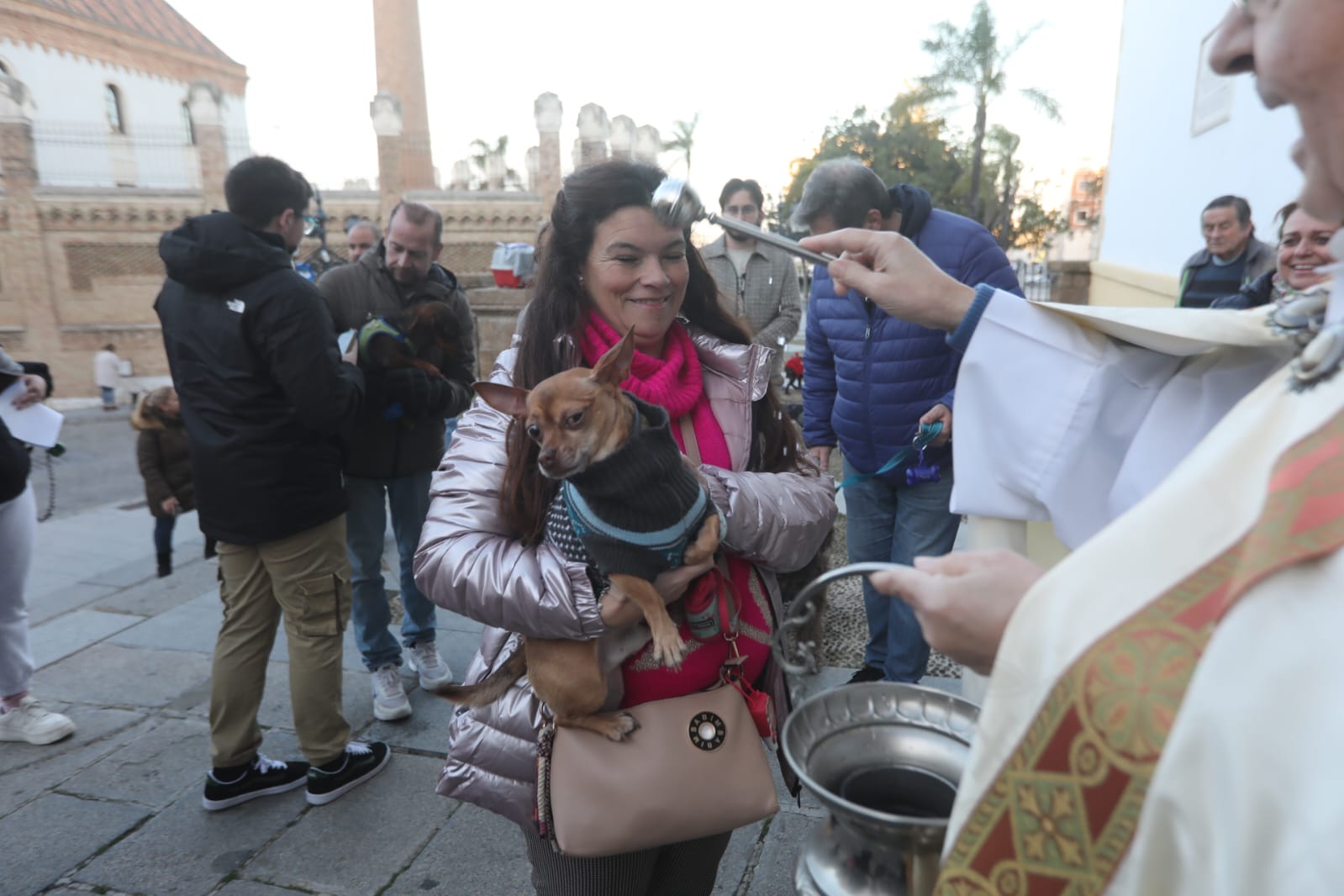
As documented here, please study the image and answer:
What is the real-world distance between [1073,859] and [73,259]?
3043 centimetres

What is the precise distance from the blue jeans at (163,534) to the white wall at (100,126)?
928 inches

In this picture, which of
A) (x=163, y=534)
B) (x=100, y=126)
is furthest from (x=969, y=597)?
(x=100, y=126)

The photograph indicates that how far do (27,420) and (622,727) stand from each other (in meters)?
3.56

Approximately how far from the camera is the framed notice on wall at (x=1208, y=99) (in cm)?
790

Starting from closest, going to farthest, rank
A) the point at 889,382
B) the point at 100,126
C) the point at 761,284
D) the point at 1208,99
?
1. the point at 889,382
2. the point at 761,284
3. the point at 1208,99
4. the point at 100,126

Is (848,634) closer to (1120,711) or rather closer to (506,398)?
(506,398)

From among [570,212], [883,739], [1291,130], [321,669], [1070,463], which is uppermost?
[1291,130]

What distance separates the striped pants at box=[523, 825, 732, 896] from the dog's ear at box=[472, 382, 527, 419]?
3.13ft

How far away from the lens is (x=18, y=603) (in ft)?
12.3

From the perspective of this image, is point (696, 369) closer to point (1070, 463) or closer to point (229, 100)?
point (1070, 463)

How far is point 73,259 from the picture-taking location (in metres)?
24.3

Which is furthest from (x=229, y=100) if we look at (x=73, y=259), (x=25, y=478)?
(x=25, y=478)

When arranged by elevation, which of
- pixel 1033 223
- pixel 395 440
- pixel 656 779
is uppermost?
pixel 1033 223

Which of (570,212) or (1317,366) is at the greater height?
(570,212)
